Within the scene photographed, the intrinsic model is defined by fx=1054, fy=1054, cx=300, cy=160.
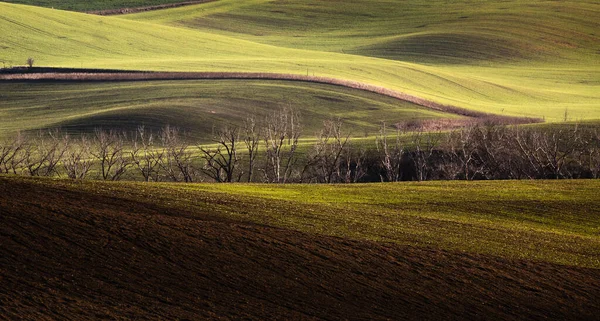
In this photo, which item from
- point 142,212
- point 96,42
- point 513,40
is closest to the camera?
point 142,212

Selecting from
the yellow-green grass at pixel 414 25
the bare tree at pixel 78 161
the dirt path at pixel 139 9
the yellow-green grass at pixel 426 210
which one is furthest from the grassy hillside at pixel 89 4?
the yellow-green grass at pixel 426 210

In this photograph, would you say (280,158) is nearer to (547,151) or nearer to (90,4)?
(547,151)

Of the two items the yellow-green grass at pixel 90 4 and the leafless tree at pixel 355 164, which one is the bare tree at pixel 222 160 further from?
the yellow-green grass at pixel 90 4

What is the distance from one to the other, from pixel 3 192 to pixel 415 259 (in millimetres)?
10032

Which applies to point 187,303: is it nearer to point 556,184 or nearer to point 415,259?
point 415,259

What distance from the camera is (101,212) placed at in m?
24.9

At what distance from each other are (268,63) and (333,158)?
1373 inches

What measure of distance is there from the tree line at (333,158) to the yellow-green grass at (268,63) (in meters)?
22.0

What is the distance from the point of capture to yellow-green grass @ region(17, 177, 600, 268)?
2698cm

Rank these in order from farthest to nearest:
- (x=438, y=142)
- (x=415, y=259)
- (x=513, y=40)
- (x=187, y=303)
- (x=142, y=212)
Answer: (x=513, y=40) → (x=438, y=142) → (x=142, y=212) → (x=415, y=259) → (x=187, y=303)

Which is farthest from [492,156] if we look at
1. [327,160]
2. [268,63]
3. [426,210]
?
[268,63]

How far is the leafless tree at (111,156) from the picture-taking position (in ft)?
173

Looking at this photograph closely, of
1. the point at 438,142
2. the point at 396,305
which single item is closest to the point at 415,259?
the point at 396,305

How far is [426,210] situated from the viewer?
33.2m
